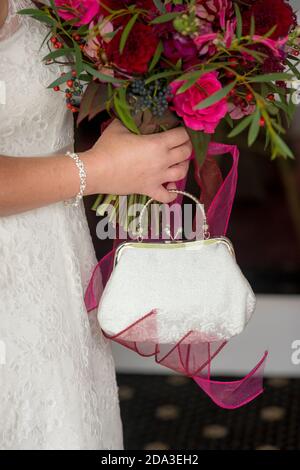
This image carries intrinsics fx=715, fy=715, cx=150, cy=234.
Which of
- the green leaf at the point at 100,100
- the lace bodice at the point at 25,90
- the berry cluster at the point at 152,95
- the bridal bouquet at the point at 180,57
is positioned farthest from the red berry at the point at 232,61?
the lace bodice at the point at 25,90

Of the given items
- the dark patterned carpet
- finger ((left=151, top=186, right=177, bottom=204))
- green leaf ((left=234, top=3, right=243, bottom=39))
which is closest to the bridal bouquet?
green leaf ((left=234, top=3, right=243, bottom=39))

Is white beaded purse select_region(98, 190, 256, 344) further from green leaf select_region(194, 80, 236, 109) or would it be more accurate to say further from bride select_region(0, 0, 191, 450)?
green leaf select_region(194, 80, 236, 109)

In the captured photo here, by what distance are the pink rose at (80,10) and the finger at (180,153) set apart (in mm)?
271

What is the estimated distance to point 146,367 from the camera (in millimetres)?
3227

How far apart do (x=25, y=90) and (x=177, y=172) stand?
11.9 inches

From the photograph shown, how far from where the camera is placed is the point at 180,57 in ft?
3.61

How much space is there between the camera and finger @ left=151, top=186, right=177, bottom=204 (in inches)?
50.3

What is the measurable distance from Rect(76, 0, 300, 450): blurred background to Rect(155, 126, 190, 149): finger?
1.60 m

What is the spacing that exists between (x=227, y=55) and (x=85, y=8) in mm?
233

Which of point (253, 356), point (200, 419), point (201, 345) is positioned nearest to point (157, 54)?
point (201, 345)

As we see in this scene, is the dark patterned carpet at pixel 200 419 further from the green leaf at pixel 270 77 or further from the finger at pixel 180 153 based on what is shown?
the green leaf at pixel 270 77

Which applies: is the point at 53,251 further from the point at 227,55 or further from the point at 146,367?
the point at 146,367

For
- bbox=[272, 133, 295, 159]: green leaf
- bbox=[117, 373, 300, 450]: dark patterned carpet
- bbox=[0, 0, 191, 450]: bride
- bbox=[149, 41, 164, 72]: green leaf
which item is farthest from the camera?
bbox=[117, 373, 300, 450]: dark patterned carpet
